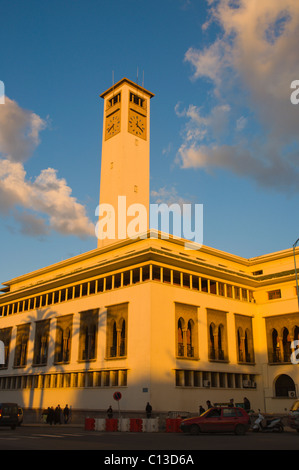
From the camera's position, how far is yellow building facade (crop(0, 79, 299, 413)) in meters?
35.6

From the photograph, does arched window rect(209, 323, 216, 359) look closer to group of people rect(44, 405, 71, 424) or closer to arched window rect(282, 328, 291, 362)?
arched window rect(282, 328, 291, 362)

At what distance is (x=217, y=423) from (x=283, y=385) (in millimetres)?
21383

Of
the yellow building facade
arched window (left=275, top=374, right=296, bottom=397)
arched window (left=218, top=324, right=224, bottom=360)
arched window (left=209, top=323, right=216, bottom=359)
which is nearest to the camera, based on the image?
the yellow building facade

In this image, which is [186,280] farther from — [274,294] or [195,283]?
[274,294]

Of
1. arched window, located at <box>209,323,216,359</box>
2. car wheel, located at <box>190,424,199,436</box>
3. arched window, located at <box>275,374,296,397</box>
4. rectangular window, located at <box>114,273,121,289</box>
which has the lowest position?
car wheel, located at <box>190,424,199,436</box>

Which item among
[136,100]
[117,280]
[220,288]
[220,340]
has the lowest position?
[220,340]

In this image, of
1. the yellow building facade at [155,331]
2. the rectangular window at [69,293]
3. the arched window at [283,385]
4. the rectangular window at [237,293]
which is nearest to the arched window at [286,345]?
the yellow building facade at [155,331]

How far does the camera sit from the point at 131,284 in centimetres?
3772

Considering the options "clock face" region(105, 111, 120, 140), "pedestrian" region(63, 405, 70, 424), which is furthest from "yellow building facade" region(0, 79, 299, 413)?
"clock face" region(105, 111, 120, 140)

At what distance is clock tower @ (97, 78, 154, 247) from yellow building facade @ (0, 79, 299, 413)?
28.4 feet

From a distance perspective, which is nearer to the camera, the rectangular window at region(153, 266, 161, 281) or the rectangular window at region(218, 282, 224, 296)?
the rectangular window at region(153, 266, 161, 281)

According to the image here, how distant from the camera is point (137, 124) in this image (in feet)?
205

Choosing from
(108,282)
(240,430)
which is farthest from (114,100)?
(240,430)

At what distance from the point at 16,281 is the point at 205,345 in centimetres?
3005
